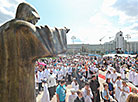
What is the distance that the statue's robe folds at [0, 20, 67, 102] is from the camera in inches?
39.2

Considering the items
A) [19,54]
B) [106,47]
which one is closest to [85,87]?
[19,54]

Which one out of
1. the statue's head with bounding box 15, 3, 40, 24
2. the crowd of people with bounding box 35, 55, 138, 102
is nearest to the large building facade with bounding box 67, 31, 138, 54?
the crowd of people with bounding box 35, 55, 138, 102

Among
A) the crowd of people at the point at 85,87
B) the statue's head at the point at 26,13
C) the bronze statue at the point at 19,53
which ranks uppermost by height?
the statue's head at the point at 26,13

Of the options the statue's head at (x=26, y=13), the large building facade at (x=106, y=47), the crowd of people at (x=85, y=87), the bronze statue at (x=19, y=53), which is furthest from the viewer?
the large building facade at (x=106, y=47)

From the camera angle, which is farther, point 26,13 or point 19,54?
point 26,13

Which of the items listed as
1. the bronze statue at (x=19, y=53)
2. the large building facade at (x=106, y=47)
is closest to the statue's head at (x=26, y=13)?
the bronze statue at (x=19, y=53)

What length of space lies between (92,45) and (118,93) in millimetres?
95259

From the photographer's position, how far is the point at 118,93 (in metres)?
5.34

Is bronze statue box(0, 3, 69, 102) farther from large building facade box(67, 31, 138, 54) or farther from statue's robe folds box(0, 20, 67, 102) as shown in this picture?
large building facade box(67, 31, 138, 54)

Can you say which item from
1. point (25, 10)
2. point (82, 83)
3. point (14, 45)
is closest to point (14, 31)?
point (14, 45)

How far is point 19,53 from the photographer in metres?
1.03

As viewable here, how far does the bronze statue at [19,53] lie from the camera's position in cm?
99

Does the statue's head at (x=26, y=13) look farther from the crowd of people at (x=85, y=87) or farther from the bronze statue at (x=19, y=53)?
the crowd of people at (x=85, y=87)

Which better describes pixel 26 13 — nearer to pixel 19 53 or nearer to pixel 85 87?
pixel 19 53
